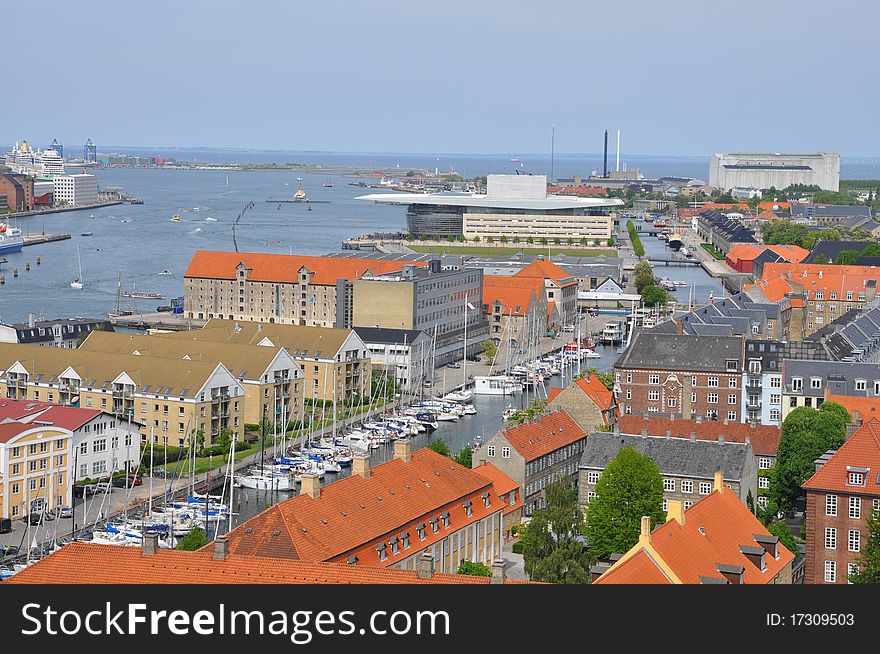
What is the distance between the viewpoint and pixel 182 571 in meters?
10.6

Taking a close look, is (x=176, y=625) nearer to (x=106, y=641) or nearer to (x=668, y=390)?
(x=106, y=641)

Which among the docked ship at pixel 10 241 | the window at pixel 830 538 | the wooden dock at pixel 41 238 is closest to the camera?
the window at pixel 830 538

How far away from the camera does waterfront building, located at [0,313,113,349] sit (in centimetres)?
3145

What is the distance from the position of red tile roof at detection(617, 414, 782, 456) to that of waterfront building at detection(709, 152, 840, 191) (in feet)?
335

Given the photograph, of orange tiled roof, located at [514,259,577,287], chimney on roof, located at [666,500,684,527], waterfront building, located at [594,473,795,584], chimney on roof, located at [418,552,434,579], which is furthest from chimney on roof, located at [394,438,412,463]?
orange tiled roof, located at [514,259,577,287]

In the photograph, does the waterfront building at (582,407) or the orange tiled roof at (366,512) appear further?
the waterfront building at (582,407)

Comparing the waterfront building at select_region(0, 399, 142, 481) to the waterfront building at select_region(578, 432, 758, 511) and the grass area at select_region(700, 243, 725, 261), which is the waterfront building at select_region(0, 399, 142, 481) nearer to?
the waterfront building at select_region(578, 432, 758, 511)

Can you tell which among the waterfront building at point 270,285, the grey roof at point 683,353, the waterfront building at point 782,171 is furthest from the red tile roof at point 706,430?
the waterfront building at point 782,171

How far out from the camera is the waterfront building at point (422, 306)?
35.9 m

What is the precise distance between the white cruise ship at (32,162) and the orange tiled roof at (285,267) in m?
85.2

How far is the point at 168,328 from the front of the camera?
41.5 metres

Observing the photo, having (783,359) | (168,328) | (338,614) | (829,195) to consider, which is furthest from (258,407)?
(829,195)

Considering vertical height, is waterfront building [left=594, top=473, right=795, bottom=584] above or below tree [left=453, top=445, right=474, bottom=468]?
above

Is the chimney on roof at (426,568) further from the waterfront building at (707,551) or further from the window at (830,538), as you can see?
the window at (830,538)
